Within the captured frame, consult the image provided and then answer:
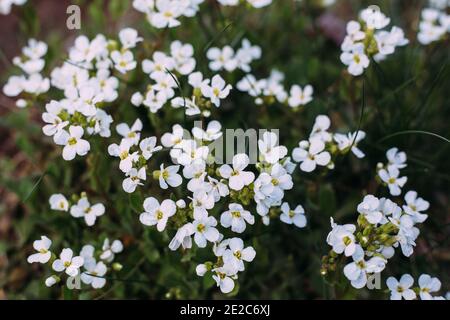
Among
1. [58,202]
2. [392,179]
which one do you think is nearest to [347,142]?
[392,179]

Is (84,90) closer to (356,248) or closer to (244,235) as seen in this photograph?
(244,235)

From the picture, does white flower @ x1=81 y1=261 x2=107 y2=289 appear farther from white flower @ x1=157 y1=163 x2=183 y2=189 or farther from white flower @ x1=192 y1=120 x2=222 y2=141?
white flower @ x1=192 y1=120 x2=222 y2=141

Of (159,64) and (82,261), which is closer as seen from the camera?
(82,261)

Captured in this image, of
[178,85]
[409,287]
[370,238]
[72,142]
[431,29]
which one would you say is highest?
[178,85]

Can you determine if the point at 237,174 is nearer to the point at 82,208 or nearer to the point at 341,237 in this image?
the point at 341,237

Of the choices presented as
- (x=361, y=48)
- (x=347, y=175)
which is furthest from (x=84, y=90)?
(x=347, y=175)

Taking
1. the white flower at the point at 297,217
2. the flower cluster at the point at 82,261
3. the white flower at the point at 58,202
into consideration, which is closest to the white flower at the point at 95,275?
the flower cluster at the point at 82,261

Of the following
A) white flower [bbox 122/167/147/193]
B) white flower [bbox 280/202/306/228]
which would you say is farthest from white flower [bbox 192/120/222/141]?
white flower [bbox 280/202/306/228]

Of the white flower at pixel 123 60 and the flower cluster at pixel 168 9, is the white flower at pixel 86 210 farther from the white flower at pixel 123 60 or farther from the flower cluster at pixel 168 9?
the flower cluster at pixel 168 9
